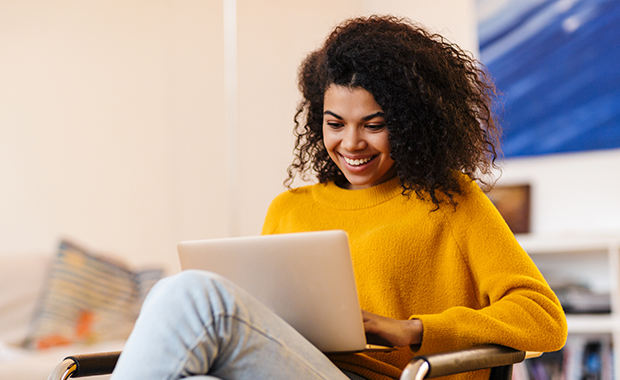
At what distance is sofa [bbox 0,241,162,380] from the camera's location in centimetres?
214

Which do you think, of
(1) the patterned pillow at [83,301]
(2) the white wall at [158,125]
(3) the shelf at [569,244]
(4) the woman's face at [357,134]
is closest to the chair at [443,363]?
(4) the woman's face at [357,134]

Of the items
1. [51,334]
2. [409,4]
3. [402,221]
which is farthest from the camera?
[409,4]

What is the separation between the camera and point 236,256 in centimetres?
95

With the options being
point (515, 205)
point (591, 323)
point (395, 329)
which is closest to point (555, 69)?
point (515, 205)

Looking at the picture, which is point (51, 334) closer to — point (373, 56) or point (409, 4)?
point (373, 56)

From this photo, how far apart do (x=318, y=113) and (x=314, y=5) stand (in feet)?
6.12

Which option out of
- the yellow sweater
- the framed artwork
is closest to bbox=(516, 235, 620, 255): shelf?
the framed artwork

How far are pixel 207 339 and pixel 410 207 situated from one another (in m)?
0.55

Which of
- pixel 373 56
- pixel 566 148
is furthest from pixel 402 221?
pixel 566 148

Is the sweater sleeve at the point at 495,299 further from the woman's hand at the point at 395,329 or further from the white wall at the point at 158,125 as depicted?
the white wall at the point at 158,125

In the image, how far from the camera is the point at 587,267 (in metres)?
2.55

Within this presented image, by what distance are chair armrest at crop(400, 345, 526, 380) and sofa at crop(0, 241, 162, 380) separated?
4.84 ft

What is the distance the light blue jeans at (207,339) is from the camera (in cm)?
77

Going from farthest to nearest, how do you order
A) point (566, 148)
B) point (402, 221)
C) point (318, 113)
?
point (566, 148), point (318, 113), point (402, 221)
